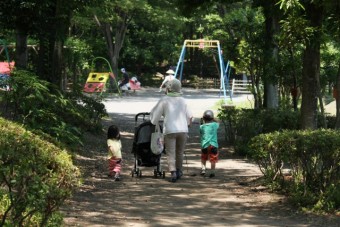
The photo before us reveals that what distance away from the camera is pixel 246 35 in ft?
58.0

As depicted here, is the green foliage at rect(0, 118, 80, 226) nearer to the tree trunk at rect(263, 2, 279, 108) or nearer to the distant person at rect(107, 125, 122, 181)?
the distant person at rect(107, 125, 122, 181)

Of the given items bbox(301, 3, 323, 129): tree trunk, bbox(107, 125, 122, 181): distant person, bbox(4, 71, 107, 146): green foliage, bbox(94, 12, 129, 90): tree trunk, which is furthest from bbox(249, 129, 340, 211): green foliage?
bbox(94, 12, 129, 90): tree trunk

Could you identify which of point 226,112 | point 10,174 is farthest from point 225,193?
point 226,112

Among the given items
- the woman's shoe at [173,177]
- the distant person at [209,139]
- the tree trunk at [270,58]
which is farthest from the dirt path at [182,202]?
the tree trunk at [270,58]

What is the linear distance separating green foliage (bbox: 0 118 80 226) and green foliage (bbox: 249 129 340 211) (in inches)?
147

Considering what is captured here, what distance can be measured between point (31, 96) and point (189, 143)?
738 centimetres

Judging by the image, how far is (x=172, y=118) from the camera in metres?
10.7

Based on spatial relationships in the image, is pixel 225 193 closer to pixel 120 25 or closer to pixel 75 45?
pixel 75 45

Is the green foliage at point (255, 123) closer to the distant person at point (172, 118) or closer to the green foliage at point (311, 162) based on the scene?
the distant person at point (172, 118)

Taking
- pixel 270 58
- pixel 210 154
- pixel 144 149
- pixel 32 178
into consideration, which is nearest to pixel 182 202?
pixel 144 149

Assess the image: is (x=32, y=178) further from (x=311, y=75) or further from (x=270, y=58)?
(x=270, y=58)

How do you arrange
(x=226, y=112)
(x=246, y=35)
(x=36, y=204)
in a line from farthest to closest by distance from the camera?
(x=246, y=35) → (x=226, y=112) → (x=36, y=204)

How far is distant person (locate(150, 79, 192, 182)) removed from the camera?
1062 cm

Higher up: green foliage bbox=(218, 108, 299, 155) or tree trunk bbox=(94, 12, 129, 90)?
tree trunk bbox=(94, 12, 129, 90)
